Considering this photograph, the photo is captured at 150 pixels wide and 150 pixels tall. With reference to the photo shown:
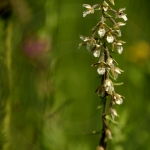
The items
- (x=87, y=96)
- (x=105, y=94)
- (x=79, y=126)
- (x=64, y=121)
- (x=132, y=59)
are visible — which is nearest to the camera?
(x=105, y=94)

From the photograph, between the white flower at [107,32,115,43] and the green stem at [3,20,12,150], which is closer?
the white flower at [107,32,115,43]

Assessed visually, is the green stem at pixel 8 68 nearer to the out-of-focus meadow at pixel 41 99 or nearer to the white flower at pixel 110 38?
the out-of-focus meadow at pixel 41 99

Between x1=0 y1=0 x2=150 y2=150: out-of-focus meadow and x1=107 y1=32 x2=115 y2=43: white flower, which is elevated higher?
x1=107 y1=32 x2=115 y2=43: white flower

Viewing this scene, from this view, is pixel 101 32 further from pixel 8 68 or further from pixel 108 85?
pixel 8 68

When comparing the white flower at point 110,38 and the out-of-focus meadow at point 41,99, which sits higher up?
the white flower at point 110,38

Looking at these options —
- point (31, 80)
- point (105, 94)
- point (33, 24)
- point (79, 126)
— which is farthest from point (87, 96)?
point (105, 94)

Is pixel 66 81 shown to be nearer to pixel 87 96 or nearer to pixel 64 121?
pixel 87 96

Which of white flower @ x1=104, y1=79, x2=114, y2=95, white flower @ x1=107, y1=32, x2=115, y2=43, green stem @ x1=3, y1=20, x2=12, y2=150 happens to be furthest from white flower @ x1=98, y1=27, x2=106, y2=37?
green stem @ x1=3, y1=20, x2=12, y2=150

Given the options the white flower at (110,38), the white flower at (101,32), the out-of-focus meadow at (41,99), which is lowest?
the out-of-focus meadow at (41,99)

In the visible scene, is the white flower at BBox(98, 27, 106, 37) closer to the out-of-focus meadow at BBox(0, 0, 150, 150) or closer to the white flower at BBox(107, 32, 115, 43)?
the white flower at BBox(107, 32, 115, 43)

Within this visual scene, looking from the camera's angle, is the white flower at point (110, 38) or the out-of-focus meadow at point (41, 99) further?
the out-of-focus meadow at point (41, 99)

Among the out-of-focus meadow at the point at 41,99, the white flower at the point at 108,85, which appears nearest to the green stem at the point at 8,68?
the out-of-focus meadow at the point at 41,99
